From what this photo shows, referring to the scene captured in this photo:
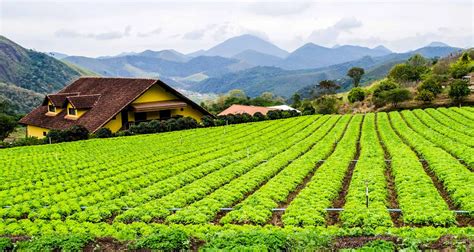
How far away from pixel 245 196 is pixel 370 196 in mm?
5392

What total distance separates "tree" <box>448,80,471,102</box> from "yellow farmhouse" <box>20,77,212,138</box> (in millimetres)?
38428

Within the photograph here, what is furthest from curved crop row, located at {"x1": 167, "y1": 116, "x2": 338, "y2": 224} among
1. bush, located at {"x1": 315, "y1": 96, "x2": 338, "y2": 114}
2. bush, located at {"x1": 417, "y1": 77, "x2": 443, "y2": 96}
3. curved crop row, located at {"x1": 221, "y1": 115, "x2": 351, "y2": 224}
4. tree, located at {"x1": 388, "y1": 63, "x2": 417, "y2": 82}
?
tree, located at {"x1": 388, "y1": 63, "x2": 417, "y2": 82}

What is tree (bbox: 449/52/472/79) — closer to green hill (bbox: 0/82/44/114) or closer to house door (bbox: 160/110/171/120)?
house door (bbox: 160/110/171/120)

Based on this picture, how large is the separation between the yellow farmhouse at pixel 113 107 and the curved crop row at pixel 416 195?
35.5 meters

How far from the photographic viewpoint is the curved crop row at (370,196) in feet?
51.2

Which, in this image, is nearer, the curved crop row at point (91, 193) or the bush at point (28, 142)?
the curved crop row at point (91, 193)

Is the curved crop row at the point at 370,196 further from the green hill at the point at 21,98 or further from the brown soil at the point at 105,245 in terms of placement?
the green hill at the point at 21,98

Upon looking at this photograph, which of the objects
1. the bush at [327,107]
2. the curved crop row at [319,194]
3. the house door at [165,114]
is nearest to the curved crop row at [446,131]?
the curved crop row at [319,194]

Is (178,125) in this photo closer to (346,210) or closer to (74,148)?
(74,148)

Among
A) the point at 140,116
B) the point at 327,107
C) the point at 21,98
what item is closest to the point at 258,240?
the point at 140,116

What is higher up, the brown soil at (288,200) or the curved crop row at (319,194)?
the curved crop row at (319,194)

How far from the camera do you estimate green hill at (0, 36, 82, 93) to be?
173125 mm

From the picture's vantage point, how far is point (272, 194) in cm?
1950

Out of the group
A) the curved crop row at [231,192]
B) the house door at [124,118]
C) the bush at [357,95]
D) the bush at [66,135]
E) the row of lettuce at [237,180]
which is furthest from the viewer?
the bush at [357,95]
